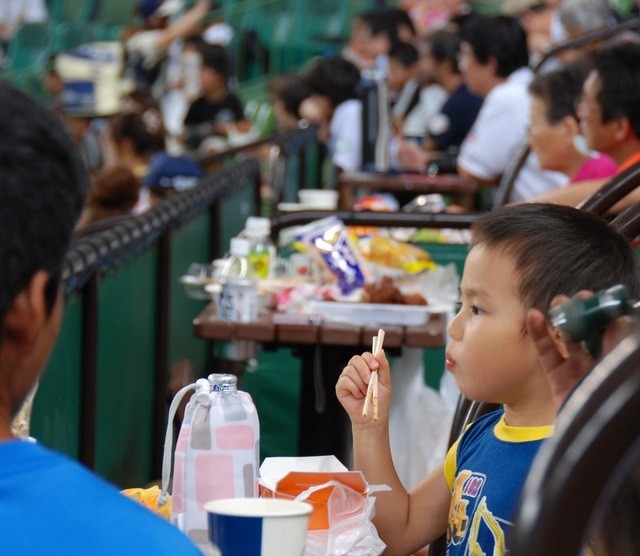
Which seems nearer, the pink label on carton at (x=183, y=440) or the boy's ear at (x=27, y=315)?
the boy's ear at (x=27, y=315)

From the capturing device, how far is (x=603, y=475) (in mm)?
836

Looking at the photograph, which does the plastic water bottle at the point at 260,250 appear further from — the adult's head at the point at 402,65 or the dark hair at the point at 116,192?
the adult's head at the point at 402,65

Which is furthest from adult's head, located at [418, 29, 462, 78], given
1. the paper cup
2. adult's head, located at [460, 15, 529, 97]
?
the paper cup

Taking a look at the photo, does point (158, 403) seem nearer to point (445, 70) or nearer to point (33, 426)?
point (33, 426)

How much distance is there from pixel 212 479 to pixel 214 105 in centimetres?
989

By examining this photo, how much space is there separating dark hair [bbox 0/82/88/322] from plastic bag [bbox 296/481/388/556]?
2.24 ft

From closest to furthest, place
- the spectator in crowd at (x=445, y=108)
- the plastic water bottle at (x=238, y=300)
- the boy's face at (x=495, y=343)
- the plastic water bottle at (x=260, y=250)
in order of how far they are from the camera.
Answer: the boy's face at (x=495, y=343) → the plastic water bottle at (x=238, y=300) → the plastic water bottle at (x=260, y=250) → the spectator in crowd at (x=445, y=108)

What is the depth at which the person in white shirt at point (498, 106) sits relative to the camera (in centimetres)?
596

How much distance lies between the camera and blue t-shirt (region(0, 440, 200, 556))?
3.24ft

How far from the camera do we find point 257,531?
1328 millimetres

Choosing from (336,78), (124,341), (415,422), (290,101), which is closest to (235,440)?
(124,341)

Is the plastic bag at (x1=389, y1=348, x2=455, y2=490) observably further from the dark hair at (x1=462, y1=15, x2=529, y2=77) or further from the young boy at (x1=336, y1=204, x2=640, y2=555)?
the dark hair at (x1=462, y1=15, x2=529, y2=77)

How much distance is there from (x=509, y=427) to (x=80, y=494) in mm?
939

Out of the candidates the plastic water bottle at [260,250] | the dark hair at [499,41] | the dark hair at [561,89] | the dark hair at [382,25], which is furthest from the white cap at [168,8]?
the plastic water bottle at [260,250]
